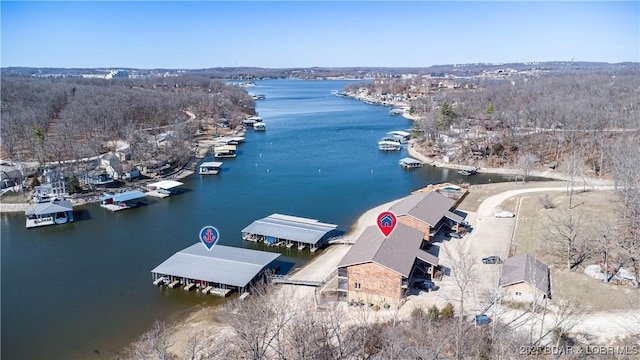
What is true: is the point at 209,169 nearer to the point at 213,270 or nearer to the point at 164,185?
the point at 164,185

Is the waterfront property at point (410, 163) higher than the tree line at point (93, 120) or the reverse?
the reverse

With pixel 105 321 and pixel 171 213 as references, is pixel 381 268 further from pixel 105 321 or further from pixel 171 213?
pixel 171 213

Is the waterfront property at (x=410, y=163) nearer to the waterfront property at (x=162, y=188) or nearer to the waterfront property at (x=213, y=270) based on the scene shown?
the waterfront property at (x=162, y=188)

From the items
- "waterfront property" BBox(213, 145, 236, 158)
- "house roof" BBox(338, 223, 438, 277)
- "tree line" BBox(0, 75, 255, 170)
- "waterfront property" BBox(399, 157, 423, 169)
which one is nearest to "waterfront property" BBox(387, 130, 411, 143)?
"waterfront property" BBox(399, 157, 423, 169)

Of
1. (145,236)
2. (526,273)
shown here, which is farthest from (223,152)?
(526,273)

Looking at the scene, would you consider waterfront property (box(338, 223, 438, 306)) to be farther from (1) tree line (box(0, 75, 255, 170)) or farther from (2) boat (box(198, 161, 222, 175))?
(1) tree line (box(0, 75, 255, 170))

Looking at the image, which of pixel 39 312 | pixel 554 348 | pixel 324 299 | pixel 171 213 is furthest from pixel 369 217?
pixel 39 312

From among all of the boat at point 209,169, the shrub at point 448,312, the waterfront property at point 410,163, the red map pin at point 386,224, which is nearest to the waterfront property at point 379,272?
the red map pin at point 386,224
